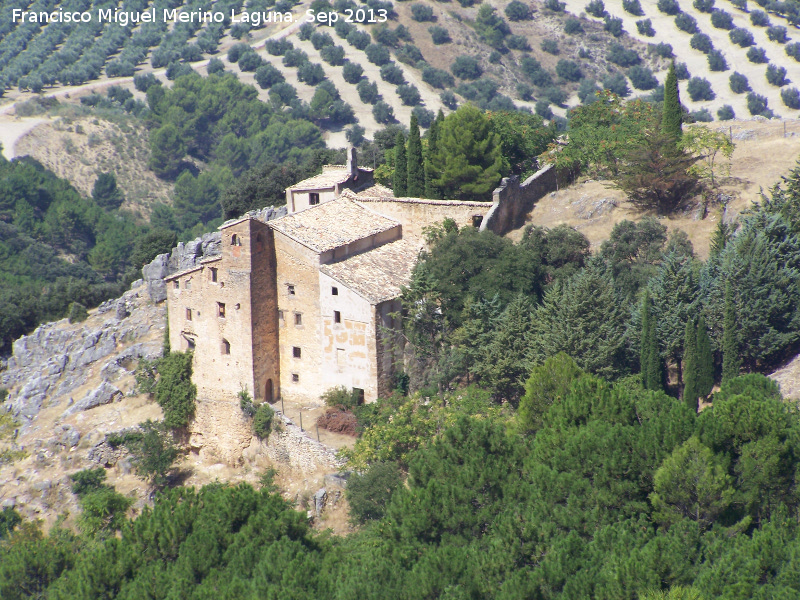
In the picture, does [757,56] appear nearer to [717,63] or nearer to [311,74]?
[717,63]

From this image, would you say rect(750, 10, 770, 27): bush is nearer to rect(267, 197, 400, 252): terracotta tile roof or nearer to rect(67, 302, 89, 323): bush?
rect(267, 197, 400, 252): terracotta tile roof

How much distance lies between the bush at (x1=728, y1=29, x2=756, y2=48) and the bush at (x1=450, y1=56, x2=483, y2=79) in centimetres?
3181

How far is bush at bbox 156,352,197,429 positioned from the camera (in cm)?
4362

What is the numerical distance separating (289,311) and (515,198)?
13.4 metres

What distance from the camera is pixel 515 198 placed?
49938mm

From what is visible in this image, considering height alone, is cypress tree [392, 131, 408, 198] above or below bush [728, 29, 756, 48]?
below

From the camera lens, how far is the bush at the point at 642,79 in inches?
5037

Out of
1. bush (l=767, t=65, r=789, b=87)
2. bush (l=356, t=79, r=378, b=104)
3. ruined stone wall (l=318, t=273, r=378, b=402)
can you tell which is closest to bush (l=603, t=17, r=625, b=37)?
bush (l=767, t=65, r=789, b=87)

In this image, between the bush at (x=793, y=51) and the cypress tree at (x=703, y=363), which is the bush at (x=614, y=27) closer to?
the bush at (x=793, y=51)

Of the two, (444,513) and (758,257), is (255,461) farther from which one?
(758,257)

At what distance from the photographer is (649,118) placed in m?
54.1

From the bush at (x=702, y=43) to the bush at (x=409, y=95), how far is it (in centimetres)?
3561

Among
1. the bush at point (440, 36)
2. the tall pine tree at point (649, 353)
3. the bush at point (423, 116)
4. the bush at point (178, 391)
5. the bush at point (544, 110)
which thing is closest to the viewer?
the tall pine tree at point (649, 353)

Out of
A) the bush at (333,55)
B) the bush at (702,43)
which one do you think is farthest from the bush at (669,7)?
the bush at (333,55)
